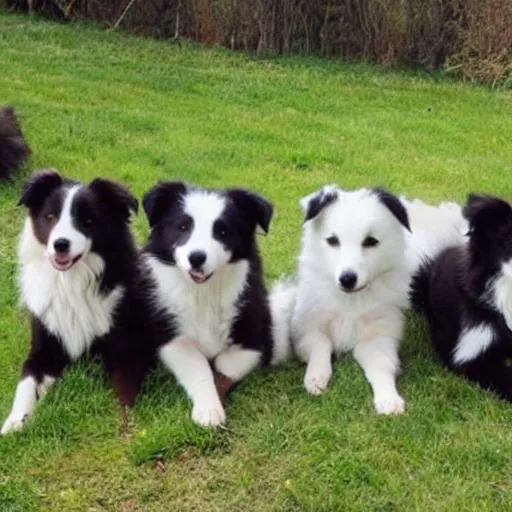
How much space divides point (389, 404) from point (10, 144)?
444 cm

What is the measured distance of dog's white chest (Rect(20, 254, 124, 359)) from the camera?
417 cm

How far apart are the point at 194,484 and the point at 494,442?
1249 millimetres

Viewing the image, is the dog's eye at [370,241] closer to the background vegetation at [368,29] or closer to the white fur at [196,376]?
the white fur at [196,376]

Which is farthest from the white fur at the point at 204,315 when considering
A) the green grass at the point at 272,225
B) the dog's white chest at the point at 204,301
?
the green grass at the point at 272,225

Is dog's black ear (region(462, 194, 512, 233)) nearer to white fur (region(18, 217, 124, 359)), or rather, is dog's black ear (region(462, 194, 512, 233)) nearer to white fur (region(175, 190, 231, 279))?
white fur (region(175, 190, 231, 279))

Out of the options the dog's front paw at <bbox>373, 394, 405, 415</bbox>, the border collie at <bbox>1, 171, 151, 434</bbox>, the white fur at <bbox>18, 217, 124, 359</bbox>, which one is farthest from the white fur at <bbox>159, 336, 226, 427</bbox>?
the dog's front paw at <bbox>373, 394, 405, 415</bbox>

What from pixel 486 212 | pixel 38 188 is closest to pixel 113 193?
pixel 38 188

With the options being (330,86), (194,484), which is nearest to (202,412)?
(194,484)

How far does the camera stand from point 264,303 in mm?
4438

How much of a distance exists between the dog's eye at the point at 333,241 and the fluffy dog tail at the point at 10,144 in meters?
3.69

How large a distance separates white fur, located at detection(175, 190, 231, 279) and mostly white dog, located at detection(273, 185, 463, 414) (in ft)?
1.66

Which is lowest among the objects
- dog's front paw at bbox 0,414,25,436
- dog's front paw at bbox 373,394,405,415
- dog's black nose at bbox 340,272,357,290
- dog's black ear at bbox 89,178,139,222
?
dog's front paw at bbox 0,414,25,436

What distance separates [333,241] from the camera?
4.29 meters

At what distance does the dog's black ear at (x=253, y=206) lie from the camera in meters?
4.08
